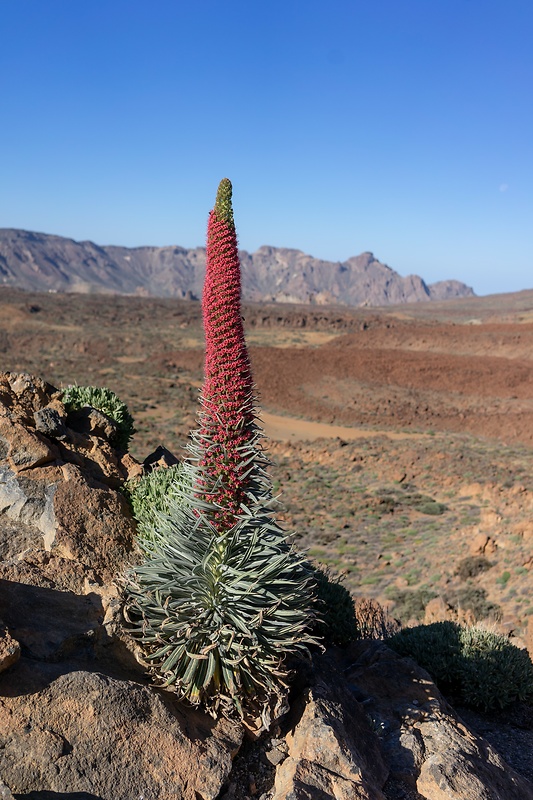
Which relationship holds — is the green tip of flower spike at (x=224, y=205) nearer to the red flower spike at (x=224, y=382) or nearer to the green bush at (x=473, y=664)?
the red flower spike at (x=224, y=382)

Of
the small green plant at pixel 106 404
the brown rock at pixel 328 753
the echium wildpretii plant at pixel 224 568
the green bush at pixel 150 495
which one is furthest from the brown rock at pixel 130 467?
the brown rock at pixel 328 753

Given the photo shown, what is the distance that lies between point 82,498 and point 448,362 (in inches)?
1337

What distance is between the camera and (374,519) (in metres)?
14.8

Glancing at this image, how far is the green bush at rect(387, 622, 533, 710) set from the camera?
6.22 metres

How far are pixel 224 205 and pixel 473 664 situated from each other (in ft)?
18.4

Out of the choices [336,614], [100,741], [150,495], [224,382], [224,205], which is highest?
[224,205]

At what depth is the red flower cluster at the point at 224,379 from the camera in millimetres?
3342

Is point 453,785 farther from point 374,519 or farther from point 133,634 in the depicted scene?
point 374,519

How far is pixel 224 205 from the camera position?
11.0 ft

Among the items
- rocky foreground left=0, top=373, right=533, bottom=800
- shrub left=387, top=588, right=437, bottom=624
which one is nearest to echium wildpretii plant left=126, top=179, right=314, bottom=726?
rocky foreground left=0, top=373, right=533, bottom=800

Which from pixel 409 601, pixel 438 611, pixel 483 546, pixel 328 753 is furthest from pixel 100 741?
pixel 483 546

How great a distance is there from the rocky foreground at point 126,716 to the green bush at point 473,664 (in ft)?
5.30

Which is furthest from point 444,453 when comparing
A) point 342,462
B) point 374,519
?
point 374,519

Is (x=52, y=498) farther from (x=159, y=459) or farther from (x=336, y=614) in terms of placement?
(x=336, y=614)
